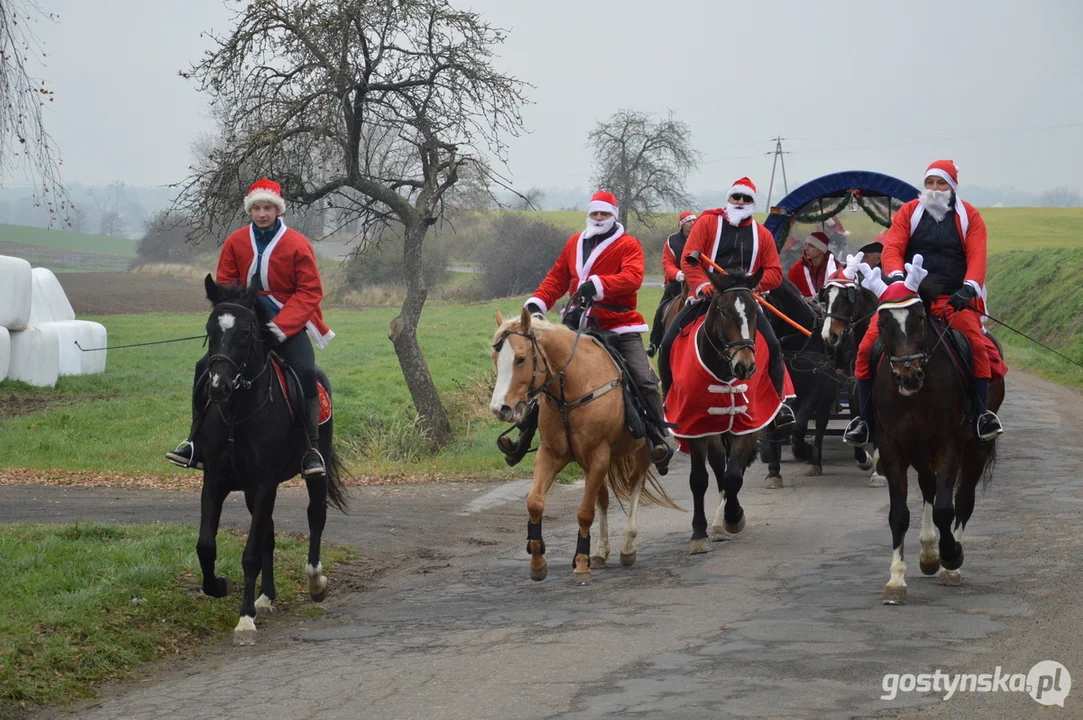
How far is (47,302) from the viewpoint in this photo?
26.4m

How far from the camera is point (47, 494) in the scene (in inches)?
523

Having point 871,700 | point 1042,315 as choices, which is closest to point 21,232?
point 1042,315

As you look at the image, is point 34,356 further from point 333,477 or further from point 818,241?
point 333,477

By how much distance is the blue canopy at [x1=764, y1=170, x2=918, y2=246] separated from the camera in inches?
599

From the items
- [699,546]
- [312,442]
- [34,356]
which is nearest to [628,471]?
[699,546]

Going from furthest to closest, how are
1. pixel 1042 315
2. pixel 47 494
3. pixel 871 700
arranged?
pixel 1042 315 < pixel 47 494 < pixel 871 700

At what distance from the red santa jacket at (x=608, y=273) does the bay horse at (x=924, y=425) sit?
230cm

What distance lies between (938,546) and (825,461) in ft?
→ 25.5

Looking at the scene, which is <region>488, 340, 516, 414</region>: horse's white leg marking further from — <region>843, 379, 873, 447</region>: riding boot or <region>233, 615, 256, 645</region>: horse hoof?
<region>843, 379, 873, 447</region>: riding boot

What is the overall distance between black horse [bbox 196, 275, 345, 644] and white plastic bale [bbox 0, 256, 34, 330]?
17150mm

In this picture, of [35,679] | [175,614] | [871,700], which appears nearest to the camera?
[871,700]

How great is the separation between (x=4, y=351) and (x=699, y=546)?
18188mm

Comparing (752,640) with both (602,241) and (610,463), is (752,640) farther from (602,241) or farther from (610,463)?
(602,241)

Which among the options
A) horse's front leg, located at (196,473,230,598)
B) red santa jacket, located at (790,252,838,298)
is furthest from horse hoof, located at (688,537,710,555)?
red santa jacket, located at (790,252,838,298)
